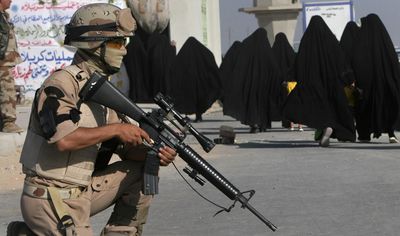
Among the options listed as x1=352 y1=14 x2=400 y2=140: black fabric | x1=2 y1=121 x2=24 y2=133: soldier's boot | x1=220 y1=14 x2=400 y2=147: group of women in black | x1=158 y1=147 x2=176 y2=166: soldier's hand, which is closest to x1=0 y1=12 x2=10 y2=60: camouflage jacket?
x1=2 y1=121 x2=24 y2=133: soldier's boot

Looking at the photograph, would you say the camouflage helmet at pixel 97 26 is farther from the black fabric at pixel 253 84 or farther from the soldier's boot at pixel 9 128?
the black fabric at pixel 253 84

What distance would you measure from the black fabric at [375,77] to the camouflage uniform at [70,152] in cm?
1010

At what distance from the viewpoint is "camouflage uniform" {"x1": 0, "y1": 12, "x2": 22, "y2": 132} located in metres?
11.6

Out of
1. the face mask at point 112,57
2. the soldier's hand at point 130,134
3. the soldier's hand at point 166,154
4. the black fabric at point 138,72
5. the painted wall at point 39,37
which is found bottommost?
the black fabric at point 138,72

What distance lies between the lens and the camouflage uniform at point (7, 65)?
38.1 feet

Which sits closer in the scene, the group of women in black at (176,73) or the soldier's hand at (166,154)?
the soldier's hand at (166,154)

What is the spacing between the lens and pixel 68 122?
174 inches

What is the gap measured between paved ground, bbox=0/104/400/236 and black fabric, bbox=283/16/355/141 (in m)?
0.43

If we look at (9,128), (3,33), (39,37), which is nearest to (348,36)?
(9,128)

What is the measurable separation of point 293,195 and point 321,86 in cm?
592

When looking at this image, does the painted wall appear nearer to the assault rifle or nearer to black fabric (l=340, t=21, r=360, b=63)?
black fabric (l=340, t=21, r=360, b=63)

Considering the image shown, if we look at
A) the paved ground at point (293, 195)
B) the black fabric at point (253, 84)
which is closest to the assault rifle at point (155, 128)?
the paved ground at point (293, 195)

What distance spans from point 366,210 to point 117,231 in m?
3.52

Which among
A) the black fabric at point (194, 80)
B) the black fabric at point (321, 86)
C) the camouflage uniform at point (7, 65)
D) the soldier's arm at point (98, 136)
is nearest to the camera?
the soldier's arm at point (98, 136)
